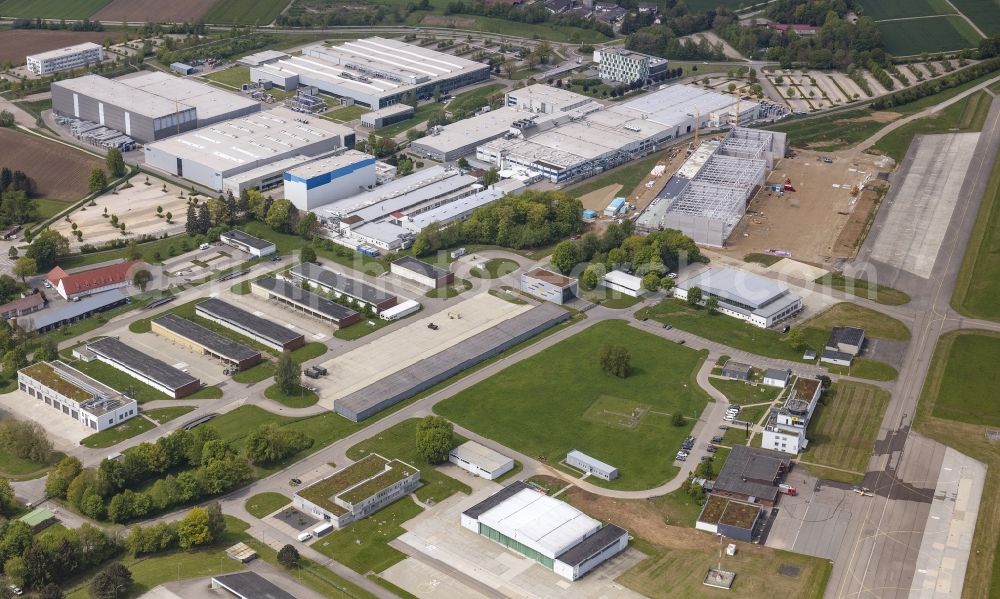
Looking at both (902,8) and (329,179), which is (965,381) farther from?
(902,8)

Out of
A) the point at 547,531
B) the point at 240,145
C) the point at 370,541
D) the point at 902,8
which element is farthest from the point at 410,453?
the point at 902,8

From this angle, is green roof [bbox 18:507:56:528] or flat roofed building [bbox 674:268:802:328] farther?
flat roofed building [bbox 674:268:802:328]

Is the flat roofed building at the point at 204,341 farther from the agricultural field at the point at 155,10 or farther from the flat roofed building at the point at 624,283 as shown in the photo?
the agricultural field at the point at 155,10

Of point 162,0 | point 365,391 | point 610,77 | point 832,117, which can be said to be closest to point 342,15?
point 162,0

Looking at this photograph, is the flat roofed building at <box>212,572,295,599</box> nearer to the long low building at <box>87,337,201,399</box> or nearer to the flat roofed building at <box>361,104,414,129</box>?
the long low building at <box>87,337,201,399</box>

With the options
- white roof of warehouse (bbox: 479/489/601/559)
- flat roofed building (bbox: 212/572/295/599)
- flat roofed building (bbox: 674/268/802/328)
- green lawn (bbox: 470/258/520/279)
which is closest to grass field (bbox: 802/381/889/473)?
flat roofed building (bbox: 674/268/802/328)

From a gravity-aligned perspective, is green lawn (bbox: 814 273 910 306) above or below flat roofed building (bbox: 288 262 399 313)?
above

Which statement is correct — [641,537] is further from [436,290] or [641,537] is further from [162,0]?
[162,0]
